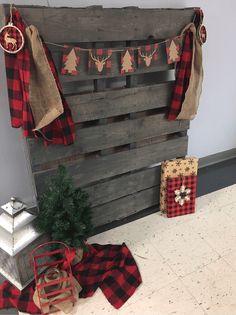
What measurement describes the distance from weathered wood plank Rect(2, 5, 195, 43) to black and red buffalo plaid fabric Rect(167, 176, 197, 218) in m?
0.95

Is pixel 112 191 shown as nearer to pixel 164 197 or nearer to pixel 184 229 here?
pixel 164 197

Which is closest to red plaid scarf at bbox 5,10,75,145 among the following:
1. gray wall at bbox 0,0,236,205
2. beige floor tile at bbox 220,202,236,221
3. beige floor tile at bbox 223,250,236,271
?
gray wall at bbox 0,0,236,205

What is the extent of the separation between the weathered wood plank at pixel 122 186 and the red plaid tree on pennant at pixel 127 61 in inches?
27.2

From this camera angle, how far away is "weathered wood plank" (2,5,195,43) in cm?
129

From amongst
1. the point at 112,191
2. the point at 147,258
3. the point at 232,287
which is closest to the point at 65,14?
the point at 112,191

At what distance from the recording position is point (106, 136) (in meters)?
1.69

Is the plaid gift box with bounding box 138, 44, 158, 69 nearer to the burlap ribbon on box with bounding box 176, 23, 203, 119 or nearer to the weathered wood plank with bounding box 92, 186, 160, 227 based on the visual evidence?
the burlap ribbon on box with bounding box 176, 23, 203, 119

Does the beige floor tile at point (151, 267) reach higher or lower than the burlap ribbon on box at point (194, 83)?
lower

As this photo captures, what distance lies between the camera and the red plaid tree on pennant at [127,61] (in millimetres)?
1530

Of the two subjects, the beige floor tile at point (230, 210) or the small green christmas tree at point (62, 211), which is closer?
the small green christmas tree at point (62, 211)

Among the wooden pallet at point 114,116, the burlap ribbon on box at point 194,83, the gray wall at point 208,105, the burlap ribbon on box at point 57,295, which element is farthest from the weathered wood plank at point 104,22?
the burlap ribbon on box at point 57,295

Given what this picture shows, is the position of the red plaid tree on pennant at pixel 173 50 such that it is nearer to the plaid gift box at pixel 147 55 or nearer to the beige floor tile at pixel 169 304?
the plaid gift box at pixel 147 55

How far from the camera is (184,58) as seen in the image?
1.73 meters

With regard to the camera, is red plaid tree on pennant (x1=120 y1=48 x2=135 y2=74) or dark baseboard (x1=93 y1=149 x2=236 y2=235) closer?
red plaid tree on pennant (x1=120 y1=48 x2=135 y2=74)
